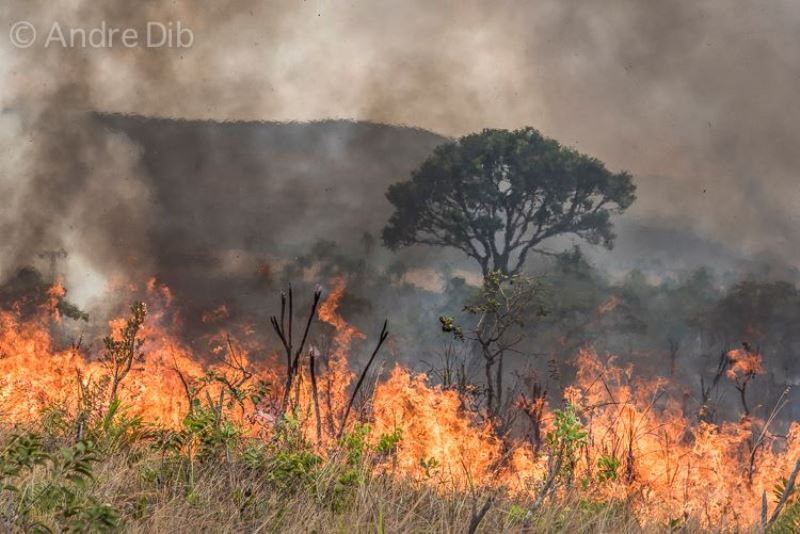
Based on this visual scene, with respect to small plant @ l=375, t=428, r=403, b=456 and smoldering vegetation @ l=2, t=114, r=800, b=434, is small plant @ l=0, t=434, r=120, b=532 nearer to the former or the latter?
small plant @ l=375, t=428, r=403, b=456

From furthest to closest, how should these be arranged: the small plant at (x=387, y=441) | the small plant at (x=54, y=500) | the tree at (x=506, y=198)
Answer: the tree at (x=506, y=198)
the small plant at (x=387, y=441)
the small plant at (x=54, y=500)

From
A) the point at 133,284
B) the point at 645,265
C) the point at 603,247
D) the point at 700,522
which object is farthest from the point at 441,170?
the point at 700,522

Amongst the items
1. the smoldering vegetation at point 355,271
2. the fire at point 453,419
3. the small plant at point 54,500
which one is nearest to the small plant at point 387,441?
the fire at point 453,419

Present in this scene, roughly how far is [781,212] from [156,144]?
30.0m

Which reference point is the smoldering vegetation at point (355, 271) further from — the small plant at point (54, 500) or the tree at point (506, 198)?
the small plant at point (54, 500)

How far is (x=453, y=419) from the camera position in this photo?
1265 centimetres

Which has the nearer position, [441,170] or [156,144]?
[441,170]

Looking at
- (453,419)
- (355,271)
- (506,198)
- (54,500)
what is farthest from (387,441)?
(355,271)

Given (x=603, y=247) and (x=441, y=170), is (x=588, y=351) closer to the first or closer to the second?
(x=603, y=247)

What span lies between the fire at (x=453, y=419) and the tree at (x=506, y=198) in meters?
4.51

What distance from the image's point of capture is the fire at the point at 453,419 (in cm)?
609

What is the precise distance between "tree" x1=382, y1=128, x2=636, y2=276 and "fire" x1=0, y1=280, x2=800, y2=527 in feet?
14.8

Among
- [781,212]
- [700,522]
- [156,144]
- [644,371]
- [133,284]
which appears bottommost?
[700,522]

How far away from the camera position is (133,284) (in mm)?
31766
